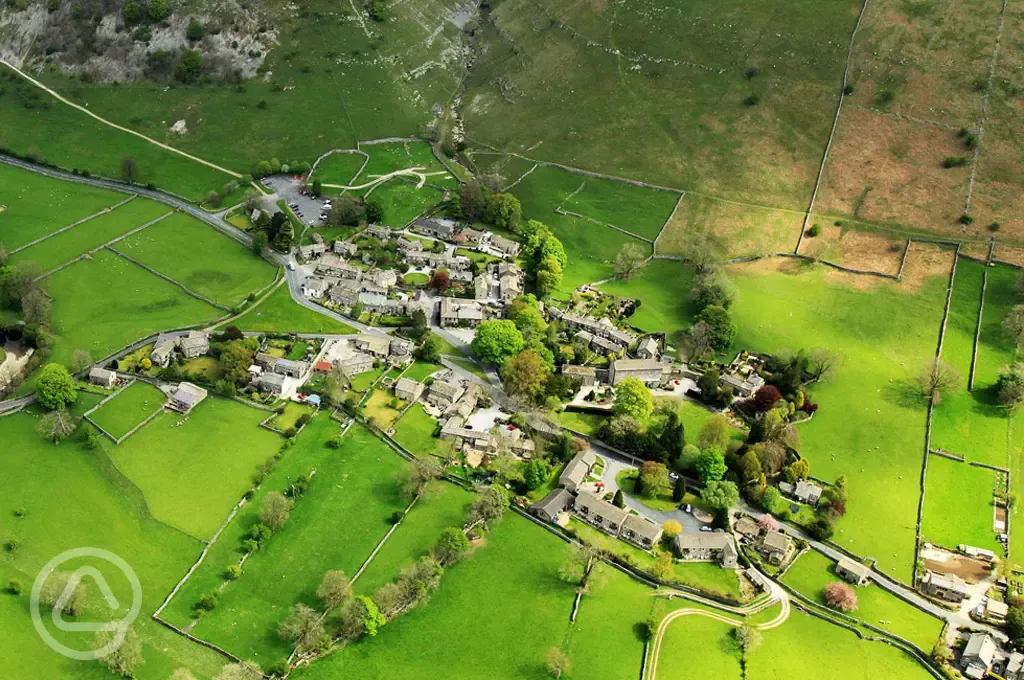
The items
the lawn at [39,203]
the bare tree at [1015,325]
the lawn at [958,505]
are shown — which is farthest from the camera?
the lawn at [39,203]

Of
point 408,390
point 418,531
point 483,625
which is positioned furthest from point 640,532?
point 408,390

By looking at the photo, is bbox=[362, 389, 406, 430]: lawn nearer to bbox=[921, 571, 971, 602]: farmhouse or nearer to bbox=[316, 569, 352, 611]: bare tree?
bbox=[316, 569, 352, 611]: bare tree

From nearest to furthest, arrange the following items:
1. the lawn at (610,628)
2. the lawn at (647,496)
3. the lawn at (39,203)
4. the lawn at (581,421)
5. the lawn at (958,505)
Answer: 1. the lawn at (610,628)
2. the lawn at (958,505)
3. the lawn at (647,496)
4. the lawn at (581,421)
5. the lawn at (39,203)

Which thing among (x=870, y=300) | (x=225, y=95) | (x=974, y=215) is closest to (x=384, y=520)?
(x=870, y=300)

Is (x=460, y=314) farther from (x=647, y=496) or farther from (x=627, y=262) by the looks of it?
(x=647, y=496)

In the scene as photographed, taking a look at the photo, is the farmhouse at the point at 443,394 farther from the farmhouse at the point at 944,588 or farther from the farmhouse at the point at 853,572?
the farmhouse at the point at 944,588

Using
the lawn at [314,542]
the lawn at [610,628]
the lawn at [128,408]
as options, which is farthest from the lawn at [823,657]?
the lawn at [128,408]

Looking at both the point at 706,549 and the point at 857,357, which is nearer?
the point at 706,549
